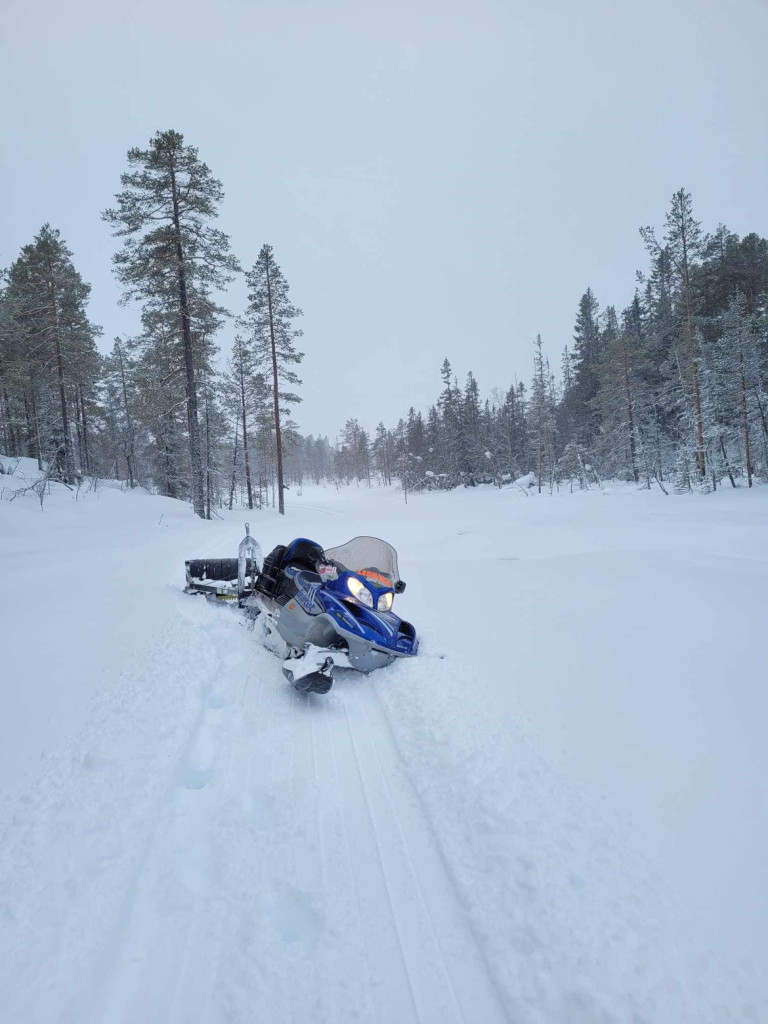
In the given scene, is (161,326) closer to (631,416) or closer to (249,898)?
(249,898)

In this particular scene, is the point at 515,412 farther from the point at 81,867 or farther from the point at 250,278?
the point at 81,867

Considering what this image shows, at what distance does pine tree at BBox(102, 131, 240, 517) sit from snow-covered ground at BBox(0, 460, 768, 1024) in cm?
1477

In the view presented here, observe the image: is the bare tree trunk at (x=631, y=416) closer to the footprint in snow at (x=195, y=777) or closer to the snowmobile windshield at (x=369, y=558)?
the snowmobile windshield at (x=369, y=558)

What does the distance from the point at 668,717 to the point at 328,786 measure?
2.58m

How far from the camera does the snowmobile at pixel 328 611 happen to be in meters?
4.47

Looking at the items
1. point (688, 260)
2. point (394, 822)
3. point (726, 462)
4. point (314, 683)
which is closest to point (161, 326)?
point (314, 683)

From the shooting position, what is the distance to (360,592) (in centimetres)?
472

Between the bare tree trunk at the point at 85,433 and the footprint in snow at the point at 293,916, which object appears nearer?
the footprint in snow at the point at 293,916

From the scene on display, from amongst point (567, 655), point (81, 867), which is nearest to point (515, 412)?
point (567, 655)

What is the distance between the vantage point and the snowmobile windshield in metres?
5.35

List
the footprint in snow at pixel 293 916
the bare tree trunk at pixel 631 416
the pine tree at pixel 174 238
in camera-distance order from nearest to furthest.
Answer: the footprint in snow at pixel 293 916
the pine tree at pixel 174 238
the bare tree trunk at pixel 631 416

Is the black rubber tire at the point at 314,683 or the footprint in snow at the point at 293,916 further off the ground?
the black rubber tire at the point at 314,683

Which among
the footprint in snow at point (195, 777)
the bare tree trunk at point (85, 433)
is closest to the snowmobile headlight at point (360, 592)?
the footprint in snow at point (195, 777)

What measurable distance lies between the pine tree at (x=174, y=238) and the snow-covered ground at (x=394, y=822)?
14771 mm
